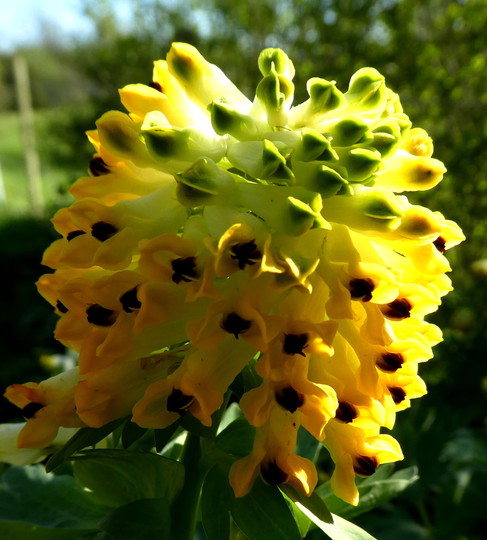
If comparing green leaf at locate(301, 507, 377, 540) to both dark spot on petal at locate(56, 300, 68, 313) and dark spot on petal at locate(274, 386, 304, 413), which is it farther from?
dark spot on petal at locate(56, 300, 68, 313)

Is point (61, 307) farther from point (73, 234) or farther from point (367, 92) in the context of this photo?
point (367, 92)

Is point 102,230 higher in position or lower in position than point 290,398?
higher

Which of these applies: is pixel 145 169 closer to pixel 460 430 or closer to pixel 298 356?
pixel 298 356

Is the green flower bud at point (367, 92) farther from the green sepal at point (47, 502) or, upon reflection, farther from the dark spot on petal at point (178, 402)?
the green sepal at point (47, 502)

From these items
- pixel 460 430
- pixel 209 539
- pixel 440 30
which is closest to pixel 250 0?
pixel 440 30

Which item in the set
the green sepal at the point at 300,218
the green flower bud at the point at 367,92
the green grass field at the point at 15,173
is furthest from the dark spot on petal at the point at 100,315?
the green grass field at the point at 15,173

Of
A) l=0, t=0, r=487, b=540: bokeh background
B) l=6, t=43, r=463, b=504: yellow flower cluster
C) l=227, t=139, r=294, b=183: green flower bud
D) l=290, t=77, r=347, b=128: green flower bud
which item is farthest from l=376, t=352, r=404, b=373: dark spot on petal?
l=0, t=0, r=487, b=540: bokeh background

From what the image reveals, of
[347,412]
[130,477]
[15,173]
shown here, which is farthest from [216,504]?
[15,173]
